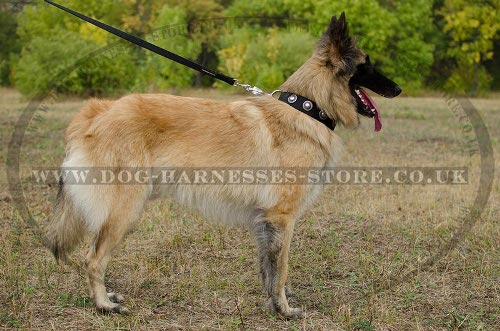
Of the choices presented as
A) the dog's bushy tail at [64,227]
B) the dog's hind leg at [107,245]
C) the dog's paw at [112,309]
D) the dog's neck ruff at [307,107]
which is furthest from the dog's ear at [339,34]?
the dog's paw at [112,309]

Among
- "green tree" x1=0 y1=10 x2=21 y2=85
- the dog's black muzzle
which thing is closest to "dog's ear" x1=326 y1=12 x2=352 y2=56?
the dog's black muzzle

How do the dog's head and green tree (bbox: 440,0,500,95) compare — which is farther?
green tree (bbox: 440,0,500,95)

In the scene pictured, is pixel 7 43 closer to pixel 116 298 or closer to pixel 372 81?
pixel 116 298

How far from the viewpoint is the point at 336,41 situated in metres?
3.75

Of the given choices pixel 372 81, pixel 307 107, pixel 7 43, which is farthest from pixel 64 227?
pixel 7 43

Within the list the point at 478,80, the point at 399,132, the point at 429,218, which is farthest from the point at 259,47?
the point at 429,218

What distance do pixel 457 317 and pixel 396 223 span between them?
205 cm

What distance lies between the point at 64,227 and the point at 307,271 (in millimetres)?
1961

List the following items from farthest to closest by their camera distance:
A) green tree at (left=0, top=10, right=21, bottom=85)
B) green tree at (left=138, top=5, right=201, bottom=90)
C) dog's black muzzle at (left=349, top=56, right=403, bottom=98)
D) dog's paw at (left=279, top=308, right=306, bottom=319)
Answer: green tree at (left=0, top=10, right=21, bottom=85), green tree at (left=138, top=5, right=201, bottom=90), dog's black muzzle at (left=349, top=56, right=403, bottom=98), dog's paw at (left=279, top=308, right=306, bottom=319)

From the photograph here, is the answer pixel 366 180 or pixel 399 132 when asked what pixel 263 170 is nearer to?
pixel 366 180

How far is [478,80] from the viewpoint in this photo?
28.0 metres

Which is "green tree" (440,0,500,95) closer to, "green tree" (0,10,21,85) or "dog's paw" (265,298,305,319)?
"green tree" (0,10,21,85)

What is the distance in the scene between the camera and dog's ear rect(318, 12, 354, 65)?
370 cm

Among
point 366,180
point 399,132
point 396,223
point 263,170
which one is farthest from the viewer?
point 399,132
